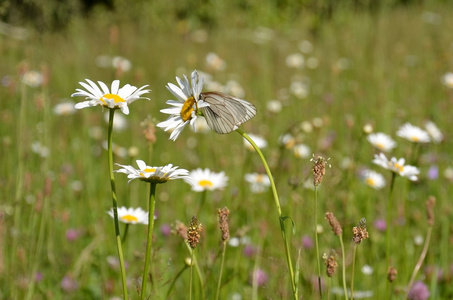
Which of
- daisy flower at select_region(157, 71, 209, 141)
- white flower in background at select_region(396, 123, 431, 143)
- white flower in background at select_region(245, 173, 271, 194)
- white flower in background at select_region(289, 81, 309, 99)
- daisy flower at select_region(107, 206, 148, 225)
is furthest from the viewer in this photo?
white flower in background at select_region(289, 81, 309, 99)

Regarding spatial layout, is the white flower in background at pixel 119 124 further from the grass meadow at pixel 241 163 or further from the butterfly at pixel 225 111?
the butterfly at pixel 225 111

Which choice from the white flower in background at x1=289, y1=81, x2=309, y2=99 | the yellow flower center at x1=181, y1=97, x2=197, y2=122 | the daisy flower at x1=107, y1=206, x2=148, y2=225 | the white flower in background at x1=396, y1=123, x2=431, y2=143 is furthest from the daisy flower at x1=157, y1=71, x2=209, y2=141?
the white flower in background at x1=289, y1=81, x2=309, y2=99

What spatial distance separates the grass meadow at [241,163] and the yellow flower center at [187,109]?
25 cm

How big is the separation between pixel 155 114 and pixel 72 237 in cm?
178

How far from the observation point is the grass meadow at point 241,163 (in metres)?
1.66

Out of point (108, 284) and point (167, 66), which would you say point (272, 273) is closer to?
point (108, 284)

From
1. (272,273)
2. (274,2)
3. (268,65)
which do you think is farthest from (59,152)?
(274,2)

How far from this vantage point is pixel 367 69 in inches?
176

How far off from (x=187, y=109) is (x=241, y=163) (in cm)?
166

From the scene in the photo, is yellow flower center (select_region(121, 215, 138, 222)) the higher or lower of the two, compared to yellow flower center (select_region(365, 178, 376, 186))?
lower

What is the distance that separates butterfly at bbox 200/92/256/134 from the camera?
894mm

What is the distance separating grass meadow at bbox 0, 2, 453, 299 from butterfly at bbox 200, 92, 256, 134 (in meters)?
0.20

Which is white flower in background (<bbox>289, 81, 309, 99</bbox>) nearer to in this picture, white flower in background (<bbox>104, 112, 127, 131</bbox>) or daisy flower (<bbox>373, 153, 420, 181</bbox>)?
white flower in background (<bbox>104, 112, 127, 131</bbox>)

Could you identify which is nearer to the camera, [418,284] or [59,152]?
[418,284]
